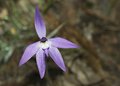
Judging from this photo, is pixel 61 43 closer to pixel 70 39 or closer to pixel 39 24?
pixel 39 24

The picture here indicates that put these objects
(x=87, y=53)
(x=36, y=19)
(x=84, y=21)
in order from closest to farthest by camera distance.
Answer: (x=36, y=19) → (x=87, y=53) → (x=84, y=21)

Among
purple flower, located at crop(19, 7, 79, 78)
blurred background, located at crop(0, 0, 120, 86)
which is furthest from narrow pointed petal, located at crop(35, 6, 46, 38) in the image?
blurred background, located at crop(0, 0, 120, 86)

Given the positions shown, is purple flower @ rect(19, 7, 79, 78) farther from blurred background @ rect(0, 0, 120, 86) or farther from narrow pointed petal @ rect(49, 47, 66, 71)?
blurred background @ rect(0, 0, 120, 86)

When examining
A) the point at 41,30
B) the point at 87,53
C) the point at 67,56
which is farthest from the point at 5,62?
the point at 41,30

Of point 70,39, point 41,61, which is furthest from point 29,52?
point 70,39

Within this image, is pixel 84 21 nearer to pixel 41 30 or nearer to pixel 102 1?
pixel 102 1

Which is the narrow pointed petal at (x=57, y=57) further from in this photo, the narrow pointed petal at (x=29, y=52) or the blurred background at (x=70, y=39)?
the blurred background at (x=70, y=39)
